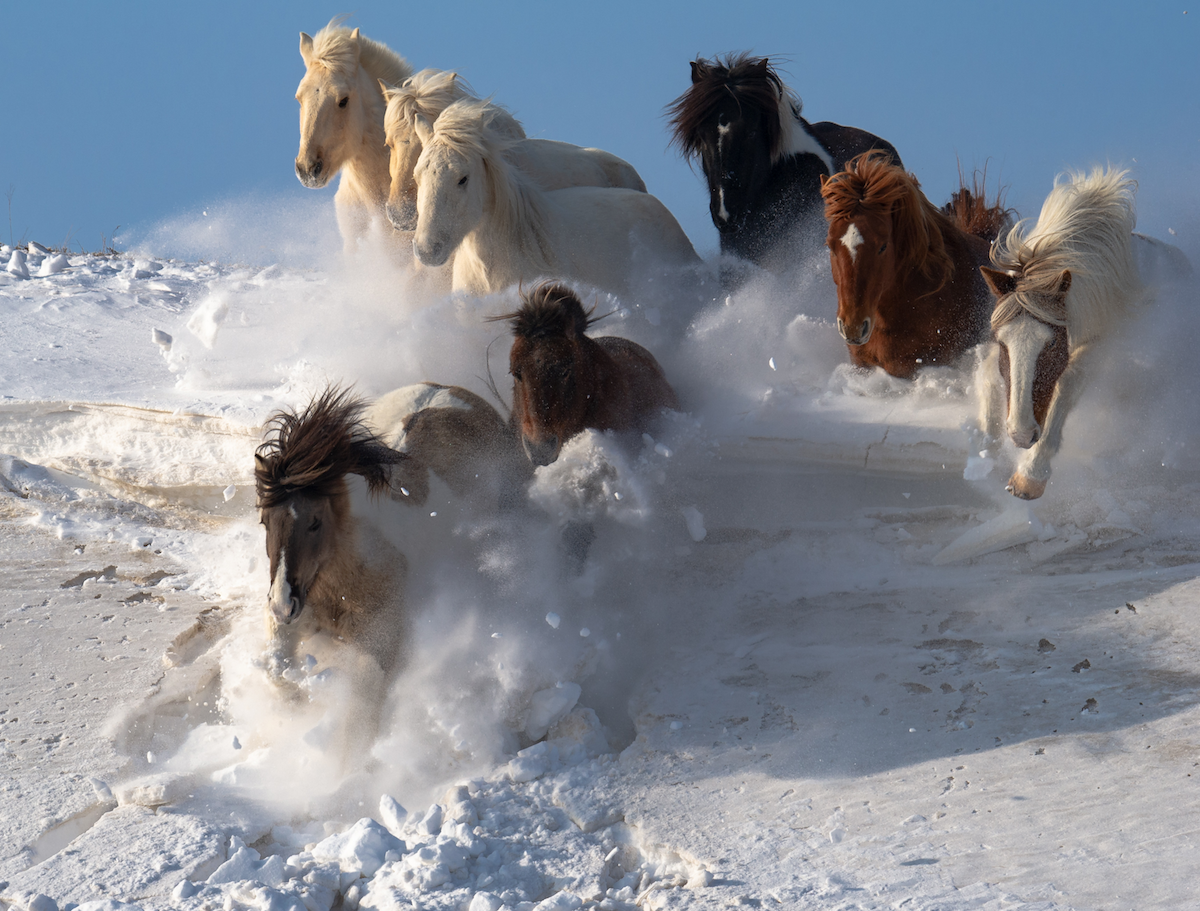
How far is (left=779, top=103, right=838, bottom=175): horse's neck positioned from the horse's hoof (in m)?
2.50

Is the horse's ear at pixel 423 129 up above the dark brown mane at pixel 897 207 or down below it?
above

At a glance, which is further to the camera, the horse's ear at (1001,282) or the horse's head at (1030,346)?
the horse's ear at (1001,282)

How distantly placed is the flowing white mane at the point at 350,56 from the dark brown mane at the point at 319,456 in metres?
3.06

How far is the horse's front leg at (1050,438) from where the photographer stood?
4.43 m

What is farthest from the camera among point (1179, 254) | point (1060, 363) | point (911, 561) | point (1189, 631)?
point (1179, 254)

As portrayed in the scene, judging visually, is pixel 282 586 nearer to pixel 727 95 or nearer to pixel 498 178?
pixel 498 178

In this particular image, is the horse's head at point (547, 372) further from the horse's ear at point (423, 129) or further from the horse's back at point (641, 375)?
the horse's ear at point (423, 129)

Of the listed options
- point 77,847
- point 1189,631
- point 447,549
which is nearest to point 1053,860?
point 1189,631

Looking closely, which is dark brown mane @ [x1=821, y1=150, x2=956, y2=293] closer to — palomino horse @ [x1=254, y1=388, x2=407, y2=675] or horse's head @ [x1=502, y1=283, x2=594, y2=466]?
horse's head @ [x1=502, y1=283, x2=594, y2=466]

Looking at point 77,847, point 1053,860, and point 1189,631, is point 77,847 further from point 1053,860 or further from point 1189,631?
point 1189,631

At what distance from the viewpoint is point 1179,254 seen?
224 inches

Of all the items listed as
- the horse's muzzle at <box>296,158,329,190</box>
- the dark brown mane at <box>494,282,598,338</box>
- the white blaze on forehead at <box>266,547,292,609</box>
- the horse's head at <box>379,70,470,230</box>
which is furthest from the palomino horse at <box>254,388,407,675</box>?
the horse's muzzle at <box>296,158,329,190</box>

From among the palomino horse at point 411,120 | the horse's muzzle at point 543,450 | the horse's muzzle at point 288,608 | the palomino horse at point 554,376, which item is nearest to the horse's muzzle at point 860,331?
the palomino horse at point 554,376

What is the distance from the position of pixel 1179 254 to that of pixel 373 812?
16.1 feet
